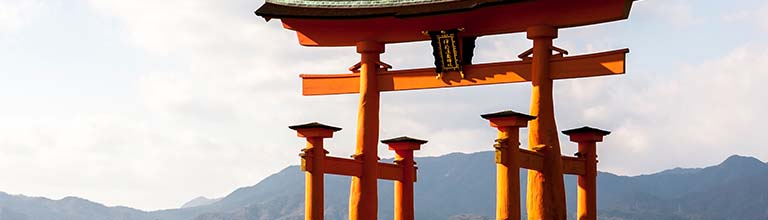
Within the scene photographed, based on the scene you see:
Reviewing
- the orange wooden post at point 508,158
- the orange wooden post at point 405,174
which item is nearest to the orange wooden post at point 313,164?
the orange wooden post at point 508,158

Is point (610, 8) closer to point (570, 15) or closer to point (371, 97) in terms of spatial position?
point (570, 15)

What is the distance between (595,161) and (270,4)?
641 centimetres

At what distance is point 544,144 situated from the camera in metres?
16.9

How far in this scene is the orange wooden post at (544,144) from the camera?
663 inches

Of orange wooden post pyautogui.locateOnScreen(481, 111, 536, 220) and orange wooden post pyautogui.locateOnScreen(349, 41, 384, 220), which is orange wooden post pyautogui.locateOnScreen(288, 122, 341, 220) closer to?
orange wooden post pyautogui.locateOnScreen(349, 41, 384, 220)

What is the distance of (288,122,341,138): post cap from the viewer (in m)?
16.9

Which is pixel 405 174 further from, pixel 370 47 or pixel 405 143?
pixel 370 47

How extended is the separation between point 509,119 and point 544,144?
1.42 m

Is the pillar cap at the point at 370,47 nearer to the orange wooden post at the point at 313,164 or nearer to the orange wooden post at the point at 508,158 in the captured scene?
the orange wooden post at the point at 313,164

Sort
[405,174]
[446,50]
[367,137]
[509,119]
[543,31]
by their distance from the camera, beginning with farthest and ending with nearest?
[405,174] → [367,137] → [446,50] → [543,31] → [509,119]

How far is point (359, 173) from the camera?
18625 millimetres

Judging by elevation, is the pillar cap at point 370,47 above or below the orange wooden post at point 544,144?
above

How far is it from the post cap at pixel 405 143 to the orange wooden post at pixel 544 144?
3.21 m

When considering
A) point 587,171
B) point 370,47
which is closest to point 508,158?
point 587,171
